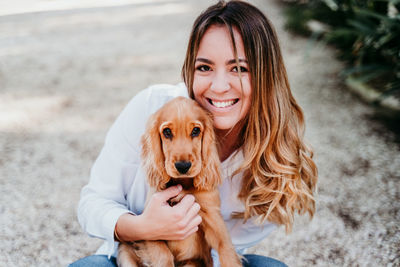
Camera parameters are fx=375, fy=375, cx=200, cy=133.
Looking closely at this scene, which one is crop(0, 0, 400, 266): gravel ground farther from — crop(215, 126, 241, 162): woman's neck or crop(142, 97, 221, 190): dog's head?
crop(142, 97, 221, 190): dog's head

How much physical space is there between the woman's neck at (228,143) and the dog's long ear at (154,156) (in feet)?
1.63

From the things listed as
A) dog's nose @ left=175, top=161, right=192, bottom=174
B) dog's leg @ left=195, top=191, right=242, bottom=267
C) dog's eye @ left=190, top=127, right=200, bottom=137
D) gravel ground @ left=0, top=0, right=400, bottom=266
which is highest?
dog's eye @ left=190, top=127, right=200, bottom=137

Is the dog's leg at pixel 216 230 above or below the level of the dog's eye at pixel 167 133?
→ below

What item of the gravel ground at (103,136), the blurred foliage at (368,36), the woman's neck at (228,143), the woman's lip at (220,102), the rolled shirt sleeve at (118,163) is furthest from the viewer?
the blurred foliage at (368,36)

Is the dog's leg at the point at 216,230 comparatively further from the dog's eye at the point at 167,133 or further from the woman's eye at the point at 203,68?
the woman's eye at the point at 203,68

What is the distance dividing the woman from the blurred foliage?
9.22ft

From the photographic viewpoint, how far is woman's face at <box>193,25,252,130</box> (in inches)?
78.5

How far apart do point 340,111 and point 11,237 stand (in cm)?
417

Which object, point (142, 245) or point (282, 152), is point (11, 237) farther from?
point (282, 152)

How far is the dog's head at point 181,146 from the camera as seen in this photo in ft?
6.07

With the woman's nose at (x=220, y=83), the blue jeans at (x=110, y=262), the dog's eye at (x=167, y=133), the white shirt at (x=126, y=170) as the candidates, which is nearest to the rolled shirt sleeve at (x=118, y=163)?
the white shirt at (x=126, y=170)

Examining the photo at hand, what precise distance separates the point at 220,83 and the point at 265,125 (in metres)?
0.41

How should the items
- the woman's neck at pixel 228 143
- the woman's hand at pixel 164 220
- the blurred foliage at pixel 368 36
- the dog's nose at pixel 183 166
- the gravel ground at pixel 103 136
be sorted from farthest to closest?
the blurred foliage at pixel 368 36
the gravel ground at pixel 103 136
the woman's neck at pixel 228 143
the woman's hand at pixel 164 220
the dog's nose at pixel 183 166

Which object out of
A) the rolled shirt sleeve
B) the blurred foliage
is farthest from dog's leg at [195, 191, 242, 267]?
Answer: the blurred foliage
